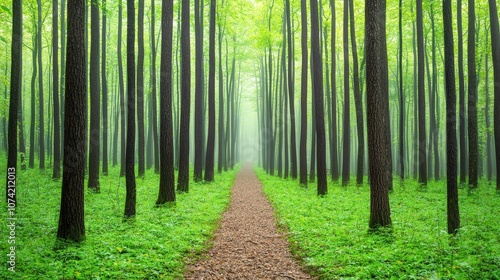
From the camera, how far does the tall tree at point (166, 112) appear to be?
1101 centimetres

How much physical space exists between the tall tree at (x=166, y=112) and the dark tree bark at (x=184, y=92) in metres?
2.34

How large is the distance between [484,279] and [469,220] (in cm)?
584

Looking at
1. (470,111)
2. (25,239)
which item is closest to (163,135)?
(25,239)

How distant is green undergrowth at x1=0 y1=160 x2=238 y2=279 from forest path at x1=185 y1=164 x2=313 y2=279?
0.38m

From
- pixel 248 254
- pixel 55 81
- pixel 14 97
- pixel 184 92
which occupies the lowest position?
pixel 248 254

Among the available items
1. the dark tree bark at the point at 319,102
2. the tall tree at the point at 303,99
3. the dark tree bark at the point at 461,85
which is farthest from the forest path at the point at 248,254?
the dark tree bark at the point at 461,85

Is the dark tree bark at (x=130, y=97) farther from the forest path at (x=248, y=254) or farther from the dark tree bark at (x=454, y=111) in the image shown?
the dark tree bark at (x=454, y=111)

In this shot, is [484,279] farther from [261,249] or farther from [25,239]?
[25,239]

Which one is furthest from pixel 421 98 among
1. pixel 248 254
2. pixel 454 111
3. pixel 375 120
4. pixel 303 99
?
pixel 248 254

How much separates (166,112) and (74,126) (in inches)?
191

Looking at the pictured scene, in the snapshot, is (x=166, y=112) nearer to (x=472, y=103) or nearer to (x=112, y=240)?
(x=112, y=240)

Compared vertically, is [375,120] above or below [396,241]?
above

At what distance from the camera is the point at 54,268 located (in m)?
5.03

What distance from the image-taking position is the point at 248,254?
22.5 ft
